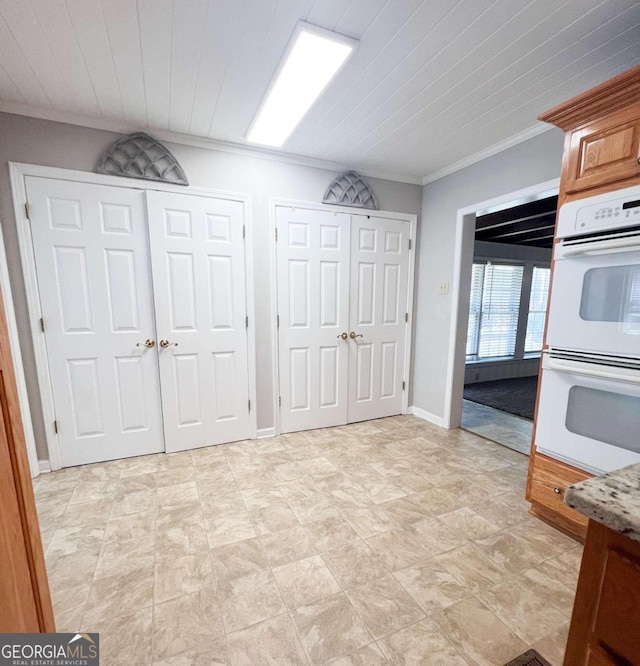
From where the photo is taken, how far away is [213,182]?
261cm

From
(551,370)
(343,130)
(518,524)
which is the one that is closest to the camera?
(551,370)

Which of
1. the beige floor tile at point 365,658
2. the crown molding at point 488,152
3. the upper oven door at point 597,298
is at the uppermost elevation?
the crown molding at point 488,152

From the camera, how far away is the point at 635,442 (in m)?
1.42

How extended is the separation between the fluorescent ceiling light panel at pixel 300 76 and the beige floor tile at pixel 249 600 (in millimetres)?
2597

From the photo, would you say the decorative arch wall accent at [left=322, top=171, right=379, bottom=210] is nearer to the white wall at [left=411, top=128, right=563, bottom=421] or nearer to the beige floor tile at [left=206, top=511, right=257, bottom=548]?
the white wall at [left=411, top=128, right=563, bottom=421]

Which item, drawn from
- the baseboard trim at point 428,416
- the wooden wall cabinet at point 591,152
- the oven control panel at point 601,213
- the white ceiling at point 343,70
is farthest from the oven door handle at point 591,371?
the baseboard trim at point 428,416

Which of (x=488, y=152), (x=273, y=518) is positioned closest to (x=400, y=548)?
(x=273, y=518)

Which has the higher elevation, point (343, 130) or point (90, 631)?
point (343, 130)

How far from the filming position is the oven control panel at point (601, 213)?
1.39 m

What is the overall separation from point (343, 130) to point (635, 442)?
2585mm

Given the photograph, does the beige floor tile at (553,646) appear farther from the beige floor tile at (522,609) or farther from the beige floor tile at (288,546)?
the beige floor tile at (288,546)

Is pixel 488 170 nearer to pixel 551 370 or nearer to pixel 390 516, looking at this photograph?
pixel 551 370

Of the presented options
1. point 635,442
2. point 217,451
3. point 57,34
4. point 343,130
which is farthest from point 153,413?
point 635,442

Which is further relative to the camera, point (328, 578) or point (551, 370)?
point (551, 370)
